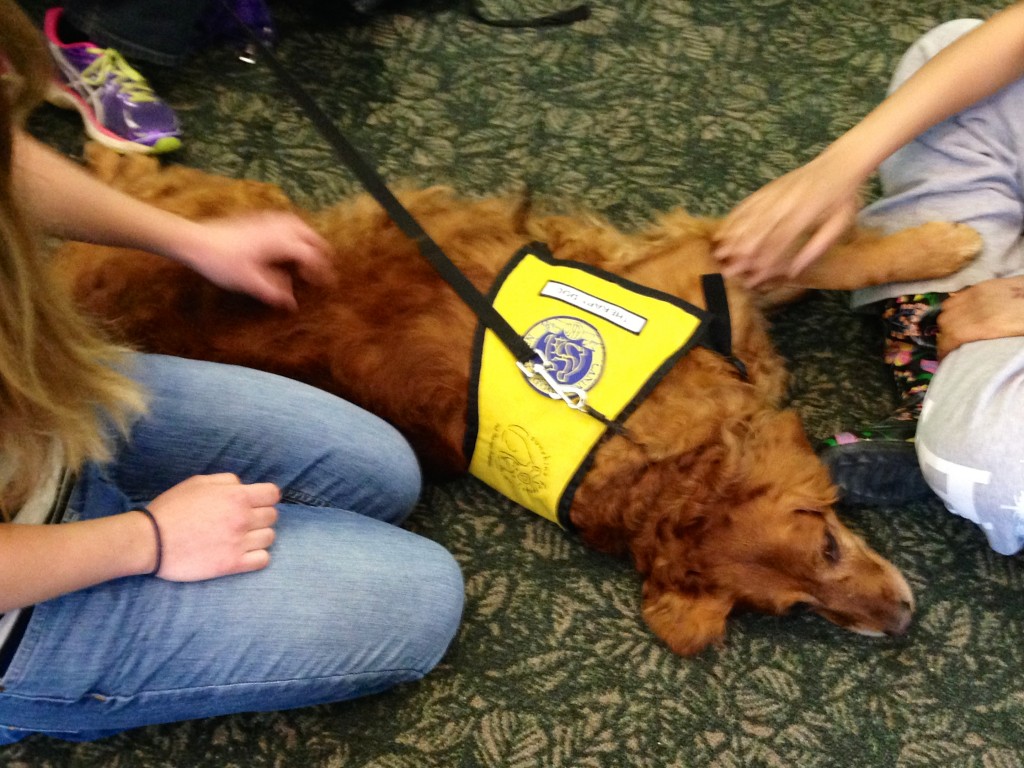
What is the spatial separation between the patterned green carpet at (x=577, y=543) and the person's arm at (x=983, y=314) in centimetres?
25

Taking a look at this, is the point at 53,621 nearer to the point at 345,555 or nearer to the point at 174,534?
the point at 174,534

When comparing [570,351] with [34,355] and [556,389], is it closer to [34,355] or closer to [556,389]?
[556,389]

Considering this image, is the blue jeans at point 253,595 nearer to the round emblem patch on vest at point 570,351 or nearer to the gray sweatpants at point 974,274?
the round emblem patch on vest at point 570,351

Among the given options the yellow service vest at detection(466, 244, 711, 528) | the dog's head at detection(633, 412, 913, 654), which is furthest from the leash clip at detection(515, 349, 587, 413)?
the dog's head at detection(633, 412, 913, 654)

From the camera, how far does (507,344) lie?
129 cm

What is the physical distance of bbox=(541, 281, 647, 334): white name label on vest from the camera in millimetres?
1308

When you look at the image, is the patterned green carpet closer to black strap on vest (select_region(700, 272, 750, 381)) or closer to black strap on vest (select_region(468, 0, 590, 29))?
black strap on vest (select_region(468, 0, 590, 29))

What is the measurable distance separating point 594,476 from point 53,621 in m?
0.81

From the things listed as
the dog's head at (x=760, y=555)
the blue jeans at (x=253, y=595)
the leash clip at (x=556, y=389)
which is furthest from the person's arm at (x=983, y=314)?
the blue jeans at (x=253, y=595)

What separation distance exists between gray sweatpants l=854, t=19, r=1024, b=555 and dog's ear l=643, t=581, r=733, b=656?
442mm

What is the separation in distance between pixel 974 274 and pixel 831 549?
606 millimetres

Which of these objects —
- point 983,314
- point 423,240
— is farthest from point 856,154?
point 423,240

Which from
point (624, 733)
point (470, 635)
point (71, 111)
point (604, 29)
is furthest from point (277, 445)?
point (604, 29)

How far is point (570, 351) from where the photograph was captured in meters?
1.30
